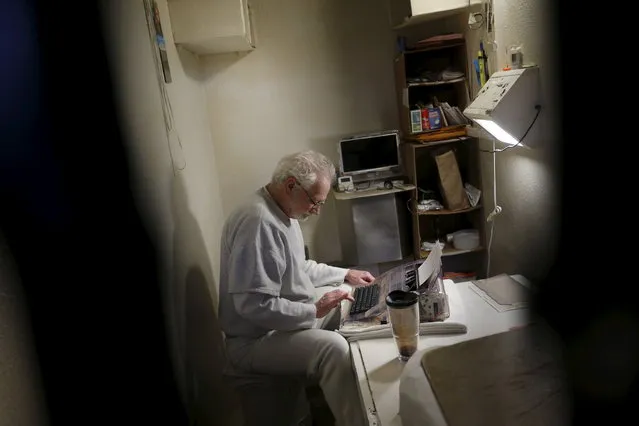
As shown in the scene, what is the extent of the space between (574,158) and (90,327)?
294mm

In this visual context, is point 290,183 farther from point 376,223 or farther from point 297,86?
point 297,86

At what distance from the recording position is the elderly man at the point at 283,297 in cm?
131

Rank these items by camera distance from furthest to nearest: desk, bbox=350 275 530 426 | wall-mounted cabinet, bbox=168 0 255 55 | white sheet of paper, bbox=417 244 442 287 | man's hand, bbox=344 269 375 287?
wall-mounted cabinet, bbox=168 0 255 55
man's hand, bbox=344 269 375 287
white sheet of paper, bbox=417 244 442 287
desk, bbox=350 275 530 426

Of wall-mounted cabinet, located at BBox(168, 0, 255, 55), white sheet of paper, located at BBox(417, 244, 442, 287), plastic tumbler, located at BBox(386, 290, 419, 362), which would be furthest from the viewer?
wall-mounted cabinet, located at BBox(168, 0, 255, 55)

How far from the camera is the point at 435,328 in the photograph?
1.15 meters

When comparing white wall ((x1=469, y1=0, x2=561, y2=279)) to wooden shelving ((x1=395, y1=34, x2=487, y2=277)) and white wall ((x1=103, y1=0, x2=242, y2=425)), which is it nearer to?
wooden shelving ((x1=395, y1=34, x2=487, y2=277))

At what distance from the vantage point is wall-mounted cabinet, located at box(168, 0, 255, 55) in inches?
75.2

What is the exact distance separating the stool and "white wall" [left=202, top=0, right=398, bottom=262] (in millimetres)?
1415

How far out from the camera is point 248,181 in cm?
272

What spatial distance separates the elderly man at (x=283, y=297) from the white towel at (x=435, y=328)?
86 millimetres

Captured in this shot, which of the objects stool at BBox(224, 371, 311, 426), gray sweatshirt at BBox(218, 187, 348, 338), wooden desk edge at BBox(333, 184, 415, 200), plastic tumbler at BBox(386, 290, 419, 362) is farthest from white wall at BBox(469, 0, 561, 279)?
stool at BBox(224, 371, 311, 426)

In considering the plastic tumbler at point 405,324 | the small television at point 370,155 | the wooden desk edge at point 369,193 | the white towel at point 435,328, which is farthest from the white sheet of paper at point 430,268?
the small television at point 370,155

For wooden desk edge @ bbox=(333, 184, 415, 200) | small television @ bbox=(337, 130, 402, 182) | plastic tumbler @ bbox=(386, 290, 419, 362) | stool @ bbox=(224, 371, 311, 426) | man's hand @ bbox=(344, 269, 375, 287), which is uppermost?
small television @ bbox=(337, 130, 402, 182)

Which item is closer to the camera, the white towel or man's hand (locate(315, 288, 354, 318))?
the white towel
